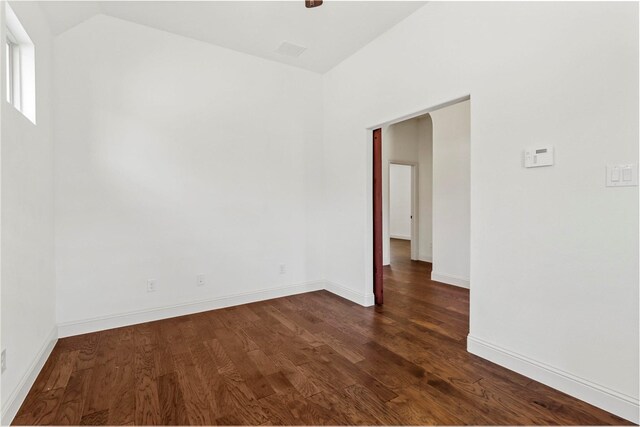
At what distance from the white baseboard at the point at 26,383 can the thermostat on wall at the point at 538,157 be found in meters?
3.44

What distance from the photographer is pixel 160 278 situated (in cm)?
334

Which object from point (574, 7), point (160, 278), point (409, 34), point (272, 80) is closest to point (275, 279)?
point (160, 278)

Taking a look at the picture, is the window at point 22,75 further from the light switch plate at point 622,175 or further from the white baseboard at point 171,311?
the light switch plate at point 622,175

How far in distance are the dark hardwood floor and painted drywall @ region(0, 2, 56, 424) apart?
246 millimetres

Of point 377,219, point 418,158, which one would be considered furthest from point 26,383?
point 418,158

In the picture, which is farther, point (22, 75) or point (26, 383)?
point (22, 75)

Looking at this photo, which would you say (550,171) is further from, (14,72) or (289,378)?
(14,72)

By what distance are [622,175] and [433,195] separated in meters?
3.43

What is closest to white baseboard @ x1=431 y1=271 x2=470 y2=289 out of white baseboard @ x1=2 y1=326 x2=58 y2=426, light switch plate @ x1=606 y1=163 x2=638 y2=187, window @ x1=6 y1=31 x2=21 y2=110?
light switch plate @ x1=606 y1=163 x2=638 y2=187

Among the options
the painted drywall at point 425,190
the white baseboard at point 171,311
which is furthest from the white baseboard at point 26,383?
the painted drywall at point 425,190

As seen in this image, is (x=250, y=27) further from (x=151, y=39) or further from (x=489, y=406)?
(x=489, y=406)

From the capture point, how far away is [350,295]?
3.93 metres

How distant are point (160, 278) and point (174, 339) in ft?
2.56

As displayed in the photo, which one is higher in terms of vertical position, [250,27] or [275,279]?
[250,27]
